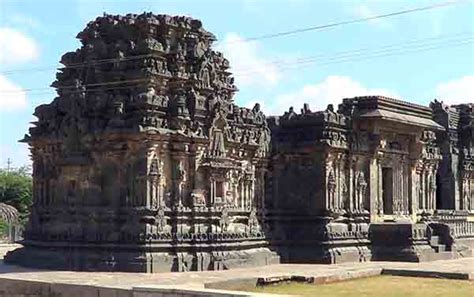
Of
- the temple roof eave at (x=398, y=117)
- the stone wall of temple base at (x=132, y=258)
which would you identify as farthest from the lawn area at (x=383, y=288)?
the temple roof eave at (x=398, y=117)

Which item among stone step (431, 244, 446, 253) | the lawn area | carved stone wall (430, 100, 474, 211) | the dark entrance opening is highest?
carved stone wall (430, 100, 474, 211)

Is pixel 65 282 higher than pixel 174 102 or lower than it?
lower

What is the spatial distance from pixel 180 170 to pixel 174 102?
1576 mm

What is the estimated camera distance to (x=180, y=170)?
17781 millimetres

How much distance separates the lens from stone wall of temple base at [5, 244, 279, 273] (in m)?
16.8

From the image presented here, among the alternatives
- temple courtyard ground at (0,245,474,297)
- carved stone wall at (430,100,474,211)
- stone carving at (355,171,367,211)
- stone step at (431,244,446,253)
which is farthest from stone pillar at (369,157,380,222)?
carved stone wall at (430,100,474,211)

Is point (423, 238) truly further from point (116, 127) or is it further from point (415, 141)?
point (116, 127)

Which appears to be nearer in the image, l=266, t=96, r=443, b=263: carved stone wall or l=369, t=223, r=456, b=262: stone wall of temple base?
l=266, t=96, r=443, b=263: carved stone wall

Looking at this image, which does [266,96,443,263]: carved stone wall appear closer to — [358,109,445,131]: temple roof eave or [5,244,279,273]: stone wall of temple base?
[358,109,445,131]: temple roof eave

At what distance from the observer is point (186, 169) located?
710 inches

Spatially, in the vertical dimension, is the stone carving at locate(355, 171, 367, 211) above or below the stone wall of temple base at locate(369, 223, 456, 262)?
above

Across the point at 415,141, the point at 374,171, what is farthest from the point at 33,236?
the point at 415,141

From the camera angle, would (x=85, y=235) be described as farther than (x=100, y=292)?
Yes

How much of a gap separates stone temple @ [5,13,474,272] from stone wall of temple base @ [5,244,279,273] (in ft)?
0.10
